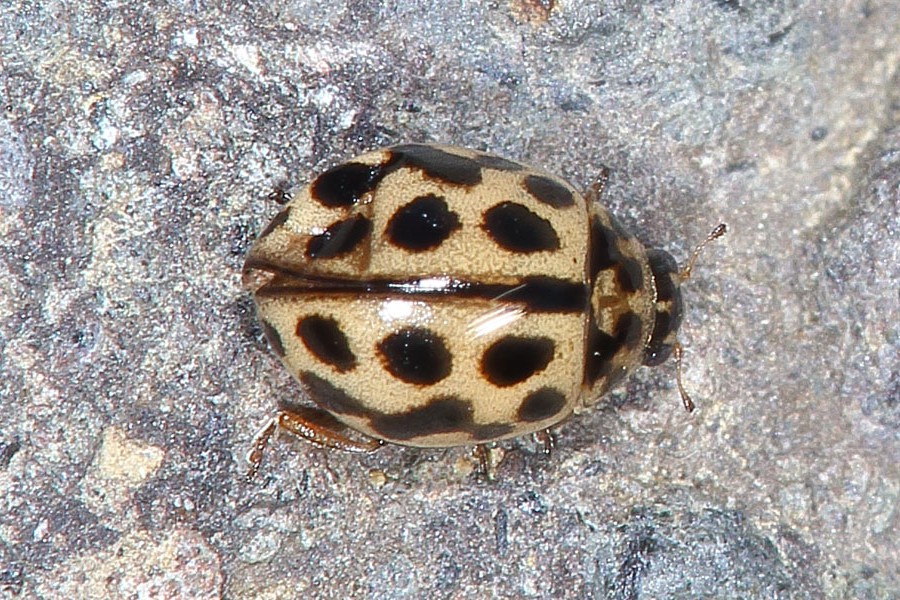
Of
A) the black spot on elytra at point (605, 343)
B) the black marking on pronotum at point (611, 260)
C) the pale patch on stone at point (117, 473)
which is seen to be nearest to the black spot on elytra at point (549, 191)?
the black marking on pronotum at point (611, 260)

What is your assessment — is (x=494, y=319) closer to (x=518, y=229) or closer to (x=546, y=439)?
(x=518, y=229)

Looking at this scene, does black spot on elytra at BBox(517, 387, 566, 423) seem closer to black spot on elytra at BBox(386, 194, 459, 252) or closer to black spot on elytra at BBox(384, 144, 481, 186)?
black spot on elytra at BBox(386, 194, 459, 252)

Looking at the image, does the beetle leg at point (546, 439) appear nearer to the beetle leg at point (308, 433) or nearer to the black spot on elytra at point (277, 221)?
the beetle leg at point (308, 433)

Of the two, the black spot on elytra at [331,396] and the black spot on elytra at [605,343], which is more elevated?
the black spot on elytra at [605,343]

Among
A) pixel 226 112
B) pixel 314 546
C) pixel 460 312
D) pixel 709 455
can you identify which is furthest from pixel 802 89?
pixel 314 546

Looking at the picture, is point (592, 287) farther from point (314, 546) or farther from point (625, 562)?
point (314, 546)

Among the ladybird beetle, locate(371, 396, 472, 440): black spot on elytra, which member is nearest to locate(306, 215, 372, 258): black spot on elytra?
the ladybird beetle
